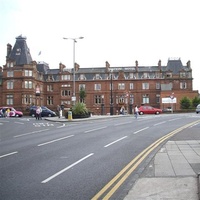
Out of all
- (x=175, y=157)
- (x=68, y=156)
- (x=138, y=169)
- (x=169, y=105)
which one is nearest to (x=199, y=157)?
(x=175, y=157)

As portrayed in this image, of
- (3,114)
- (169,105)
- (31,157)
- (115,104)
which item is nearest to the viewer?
(31,157)

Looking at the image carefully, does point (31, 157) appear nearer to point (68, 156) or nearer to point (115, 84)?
point (68, 156)

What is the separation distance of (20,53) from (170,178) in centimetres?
8277

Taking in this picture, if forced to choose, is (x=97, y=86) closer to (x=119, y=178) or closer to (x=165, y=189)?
(x=119, y=178)

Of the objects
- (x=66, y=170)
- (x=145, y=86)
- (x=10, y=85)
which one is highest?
(x=10, y=85)

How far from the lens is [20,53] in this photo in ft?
285

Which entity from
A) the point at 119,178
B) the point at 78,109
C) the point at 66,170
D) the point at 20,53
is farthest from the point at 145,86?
the point at 119,178

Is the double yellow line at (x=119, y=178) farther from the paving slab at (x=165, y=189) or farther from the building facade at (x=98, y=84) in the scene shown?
the building facade at (x=98, y=84)

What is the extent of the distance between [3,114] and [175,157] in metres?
47.7

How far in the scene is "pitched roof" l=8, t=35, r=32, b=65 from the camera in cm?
8681

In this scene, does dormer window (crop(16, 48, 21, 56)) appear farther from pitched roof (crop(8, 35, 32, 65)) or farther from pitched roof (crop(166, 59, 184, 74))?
pitched roof (crop(166, 59, 184, 74))

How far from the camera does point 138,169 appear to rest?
32.9ft

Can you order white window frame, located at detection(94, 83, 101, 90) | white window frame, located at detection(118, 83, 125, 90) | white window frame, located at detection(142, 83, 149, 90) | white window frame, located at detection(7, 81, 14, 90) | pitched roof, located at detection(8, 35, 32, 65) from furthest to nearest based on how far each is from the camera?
1. white window frame, located at detection(94, 83, 101, 90)
2. white window frame, located at detection(118, 83, 125, 90)
3. white window frame, located at detection(142, 83, 149, 90)
4. white window frame, located at detection(7, 81, 14, 90)
5. pitched roof, located at detection(8, 35, 32, 65)

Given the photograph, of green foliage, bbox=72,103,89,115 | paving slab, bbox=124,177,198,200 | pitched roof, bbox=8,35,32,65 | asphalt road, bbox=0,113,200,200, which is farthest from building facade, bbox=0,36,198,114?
paving slab, bbox=124,177,198,200
